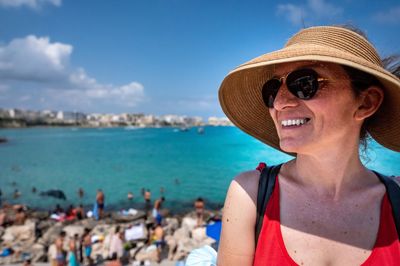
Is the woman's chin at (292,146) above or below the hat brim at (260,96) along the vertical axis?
→ below

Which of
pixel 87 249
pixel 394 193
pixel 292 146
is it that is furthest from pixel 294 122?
pixel 87 249

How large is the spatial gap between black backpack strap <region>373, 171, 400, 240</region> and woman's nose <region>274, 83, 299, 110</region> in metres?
0.61

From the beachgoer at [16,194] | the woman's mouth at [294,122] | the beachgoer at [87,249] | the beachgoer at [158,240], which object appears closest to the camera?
the woman's mouth at [294,122]

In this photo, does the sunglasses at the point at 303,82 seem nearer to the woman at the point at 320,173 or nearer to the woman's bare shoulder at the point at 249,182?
the woman at the point at 320,173

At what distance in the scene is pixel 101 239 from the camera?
1227cm

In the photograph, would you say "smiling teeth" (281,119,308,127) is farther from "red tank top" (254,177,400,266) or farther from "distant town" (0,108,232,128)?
"distant town" (0,108,232,128)

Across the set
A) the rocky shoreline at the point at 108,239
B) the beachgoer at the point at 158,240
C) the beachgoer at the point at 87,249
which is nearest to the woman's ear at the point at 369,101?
the rocky shoreline at the point at 108,239

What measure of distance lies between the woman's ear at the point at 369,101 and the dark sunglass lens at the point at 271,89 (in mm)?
368

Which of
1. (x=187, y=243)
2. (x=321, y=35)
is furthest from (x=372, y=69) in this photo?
(x=187, y=243)

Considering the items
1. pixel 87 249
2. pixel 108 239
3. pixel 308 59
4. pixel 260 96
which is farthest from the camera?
pixel 108 239

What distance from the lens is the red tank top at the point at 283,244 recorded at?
1.15 metres

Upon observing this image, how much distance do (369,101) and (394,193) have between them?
44 cm

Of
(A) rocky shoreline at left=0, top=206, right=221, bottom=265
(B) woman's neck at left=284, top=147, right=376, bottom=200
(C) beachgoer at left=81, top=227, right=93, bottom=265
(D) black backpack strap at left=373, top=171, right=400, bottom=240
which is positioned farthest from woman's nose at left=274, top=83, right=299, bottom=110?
(C) beachgoer at left=81, top=227, right=93, bottom=265

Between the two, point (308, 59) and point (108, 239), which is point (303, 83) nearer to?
point (308, 59)
